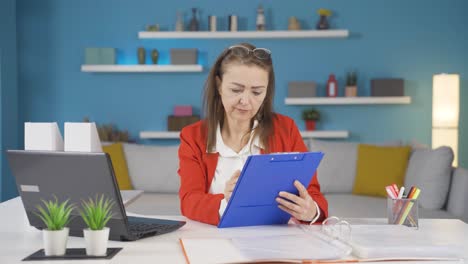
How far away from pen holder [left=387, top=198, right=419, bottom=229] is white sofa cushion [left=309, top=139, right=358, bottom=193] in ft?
9.93

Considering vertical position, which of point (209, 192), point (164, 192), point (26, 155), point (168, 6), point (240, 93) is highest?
point (168, 6)

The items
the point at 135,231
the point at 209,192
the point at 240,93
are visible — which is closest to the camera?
the point at 135,231

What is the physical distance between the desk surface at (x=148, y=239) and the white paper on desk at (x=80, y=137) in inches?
10.3

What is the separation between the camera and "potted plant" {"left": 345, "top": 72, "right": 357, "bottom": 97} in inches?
233

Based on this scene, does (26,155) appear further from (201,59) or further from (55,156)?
(201,59)

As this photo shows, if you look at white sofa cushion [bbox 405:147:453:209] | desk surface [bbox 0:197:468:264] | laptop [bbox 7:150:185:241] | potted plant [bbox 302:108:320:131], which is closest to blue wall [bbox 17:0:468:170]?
potted plant [bbox 302:108:320:131]

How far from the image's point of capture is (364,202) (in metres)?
4.68

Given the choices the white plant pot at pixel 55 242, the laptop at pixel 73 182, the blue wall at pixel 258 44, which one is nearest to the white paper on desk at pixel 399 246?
the laptop at pixel 73 182

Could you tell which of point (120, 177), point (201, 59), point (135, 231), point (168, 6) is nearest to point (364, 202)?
point (120, 177)

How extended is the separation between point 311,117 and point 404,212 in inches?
158

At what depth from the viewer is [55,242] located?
5.03 ft

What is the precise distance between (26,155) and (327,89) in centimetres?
451

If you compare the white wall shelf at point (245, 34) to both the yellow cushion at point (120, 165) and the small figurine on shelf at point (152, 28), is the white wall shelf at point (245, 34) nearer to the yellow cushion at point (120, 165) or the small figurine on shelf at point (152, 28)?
the small figurine on shelf at point (152, 28)

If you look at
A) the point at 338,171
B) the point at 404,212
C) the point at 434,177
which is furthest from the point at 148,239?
the point at 338,171
